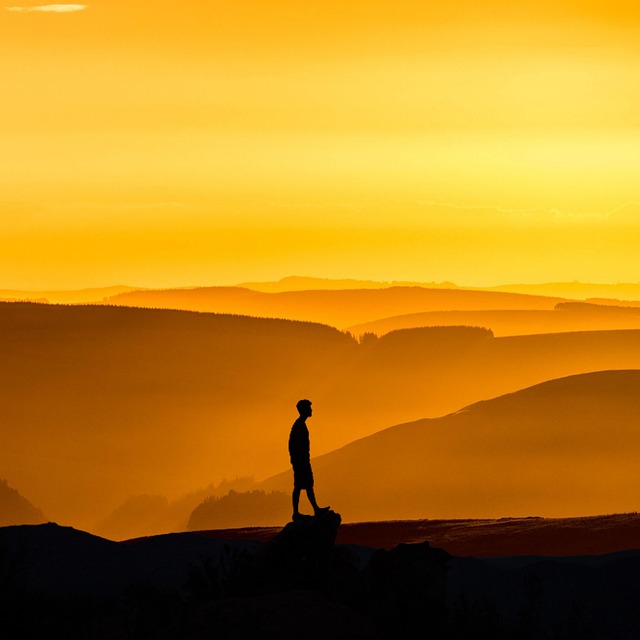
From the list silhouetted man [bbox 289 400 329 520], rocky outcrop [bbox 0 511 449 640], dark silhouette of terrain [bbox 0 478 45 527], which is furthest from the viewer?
dark silhouette of terrain [bbox 0 478 45 527]

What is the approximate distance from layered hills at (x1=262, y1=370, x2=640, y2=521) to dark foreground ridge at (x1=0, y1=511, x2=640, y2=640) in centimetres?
9593

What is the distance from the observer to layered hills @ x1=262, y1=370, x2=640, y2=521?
448 ft

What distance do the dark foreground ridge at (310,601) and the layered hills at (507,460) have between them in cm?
9593

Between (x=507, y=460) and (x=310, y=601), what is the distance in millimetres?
124871

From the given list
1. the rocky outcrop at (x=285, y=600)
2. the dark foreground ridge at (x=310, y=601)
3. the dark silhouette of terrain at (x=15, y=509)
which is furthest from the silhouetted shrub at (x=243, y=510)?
the rocky outcrop at (x=285, y=600)

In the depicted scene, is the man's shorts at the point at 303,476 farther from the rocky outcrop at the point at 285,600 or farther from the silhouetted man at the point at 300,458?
the rocky outcrop at the point at 285,600

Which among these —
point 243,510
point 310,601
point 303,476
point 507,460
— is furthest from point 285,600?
point 243,510

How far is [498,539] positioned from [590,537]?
2712 millimetres

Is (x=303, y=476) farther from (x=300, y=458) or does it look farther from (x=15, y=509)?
(x=15, y=509)

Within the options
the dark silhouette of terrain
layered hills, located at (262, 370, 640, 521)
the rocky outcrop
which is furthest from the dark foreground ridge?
the dark silhouette of terrain

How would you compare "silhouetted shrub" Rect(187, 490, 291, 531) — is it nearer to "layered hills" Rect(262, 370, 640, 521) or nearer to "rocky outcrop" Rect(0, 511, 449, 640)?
"layered hills" Rect(262, 370, 640, 521)

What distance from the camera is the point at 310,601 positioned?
78.4 feet

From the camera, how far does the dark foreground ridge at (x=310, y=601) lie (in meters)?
23.1

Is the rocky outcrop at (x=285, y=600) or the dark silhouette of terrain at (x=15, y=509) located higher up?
the dark silhouette of terrain at (x=15, y=509)
